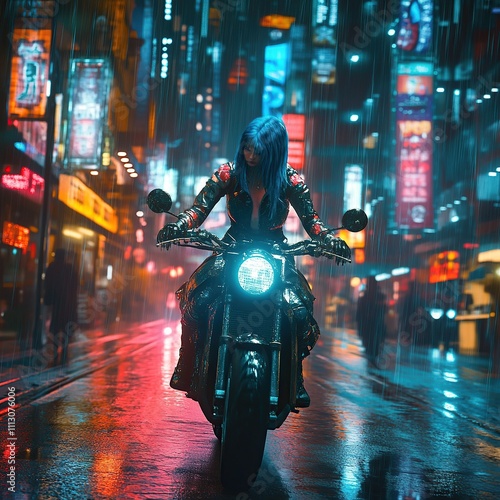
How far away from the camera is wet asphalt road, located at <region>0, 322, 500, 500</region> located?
4.95 metres

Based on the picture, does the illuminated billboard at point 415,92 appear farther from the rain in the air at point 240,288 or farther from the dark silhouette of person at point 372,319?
the dark silhouette of person at point 372,319

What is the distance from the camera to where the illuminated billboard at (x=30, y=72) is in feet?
71.5

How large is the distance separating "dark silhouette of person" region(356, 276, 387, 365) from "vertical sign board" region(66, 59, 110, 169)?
1258cm

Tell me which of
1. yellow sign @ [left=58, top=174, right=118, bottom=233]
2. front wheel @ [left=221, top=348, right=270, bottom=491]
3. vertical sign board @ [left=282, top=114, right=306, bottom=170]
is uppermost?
vertical sign board @ [left=282, top=114, right=306, bottom=170]

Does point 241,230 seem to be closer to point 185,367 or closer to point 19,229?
point 185,367

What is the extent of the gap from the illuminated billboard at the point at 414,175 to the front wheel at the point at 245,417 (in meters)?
29.9

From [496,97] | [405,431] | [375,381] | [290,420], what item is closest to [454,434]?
[405,431]

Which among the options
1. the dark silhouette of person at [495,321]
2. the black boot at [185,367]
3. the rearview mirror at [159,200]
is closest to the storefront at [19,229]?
the dark silhouette of person at [495,321]

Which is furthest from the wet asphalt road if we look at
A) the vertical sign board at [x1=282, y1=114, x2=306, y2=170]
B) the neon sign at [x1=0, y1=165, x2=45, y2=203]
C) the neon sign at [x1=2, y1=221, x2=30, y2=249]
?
the vertical sign board at [x1=282, y1=114, x2=306, y2=170]

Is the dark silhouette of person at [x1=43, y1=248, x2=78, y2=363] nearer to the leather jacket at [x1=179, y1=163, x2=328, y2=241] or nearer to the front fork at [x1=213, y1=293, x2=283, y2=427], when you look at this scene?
the leather jacket at [x1=179, y1=163, x2=328, y2=241]

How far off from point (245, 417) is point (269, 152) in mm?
2033

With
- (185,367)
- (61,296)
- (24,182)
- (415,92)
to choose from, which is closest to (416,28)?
Result: (415,92)

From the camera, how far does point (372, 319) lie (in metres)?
19.4

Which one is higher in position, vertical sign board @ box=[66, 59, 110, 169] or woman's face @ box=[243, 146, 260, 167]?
vertical sign board @ box=[66, 59, 110, 169]
